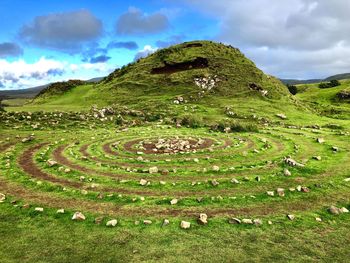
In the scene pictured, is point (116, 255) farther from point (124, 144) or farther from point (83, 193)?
point (124, 144)

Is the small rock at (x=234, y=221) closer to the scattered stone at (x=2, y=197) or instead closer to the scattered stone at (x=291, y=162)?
the scattered stone at (x=291, y=162)

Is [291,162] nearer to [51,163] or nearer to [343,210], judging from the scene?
[343,210]

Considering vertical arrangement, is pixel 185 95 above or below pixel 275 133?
above

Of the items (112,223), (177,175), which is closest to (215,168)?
(177,175)

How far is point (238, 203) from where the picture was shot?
14844mm

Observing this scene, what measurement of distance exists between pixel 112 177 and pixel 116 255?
302 inches

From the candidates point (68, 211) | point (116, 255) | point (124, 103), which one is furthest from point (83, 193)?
point (124, 103)

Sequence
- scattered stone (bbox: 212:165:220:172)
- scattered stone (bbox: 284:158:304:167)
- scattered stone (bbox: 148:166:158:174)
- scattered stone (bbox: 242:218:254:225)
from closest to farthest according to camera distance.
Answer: scattered stone (bbox: 242:218:254:225) < scattered stone (bbox: 148:166:158:174) < scattered stone (bbox: 212:165:220:172) < scattered stone (bbox: 284:158:304:167)

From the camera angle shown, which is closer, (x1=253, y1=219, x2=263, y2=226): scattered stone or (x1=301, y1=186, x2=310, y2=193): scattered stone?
(x1=253, y1=219, x2=263, y2=226): scattered stone

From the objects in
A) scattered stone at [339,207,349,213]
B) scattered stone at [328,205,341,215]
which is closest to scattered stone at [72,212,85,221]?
scattered stone at [328,205,341,215]

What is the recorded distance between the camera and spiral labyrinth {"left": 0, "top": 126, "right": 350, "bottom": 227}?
14.7 metres

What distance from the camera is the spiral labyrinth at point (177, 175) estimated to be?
48.2 feet

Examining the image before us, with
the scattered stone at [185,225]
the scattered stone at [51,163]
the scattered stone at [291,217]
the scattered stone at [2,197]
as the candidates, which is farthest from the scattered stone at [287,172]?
the scattered stone at [2,197]

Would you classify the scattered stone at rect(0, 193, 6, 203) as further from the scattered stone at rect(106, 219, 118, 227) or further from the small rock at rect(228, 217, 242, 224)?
the small rock at rect(228, 217, 242, 224)
